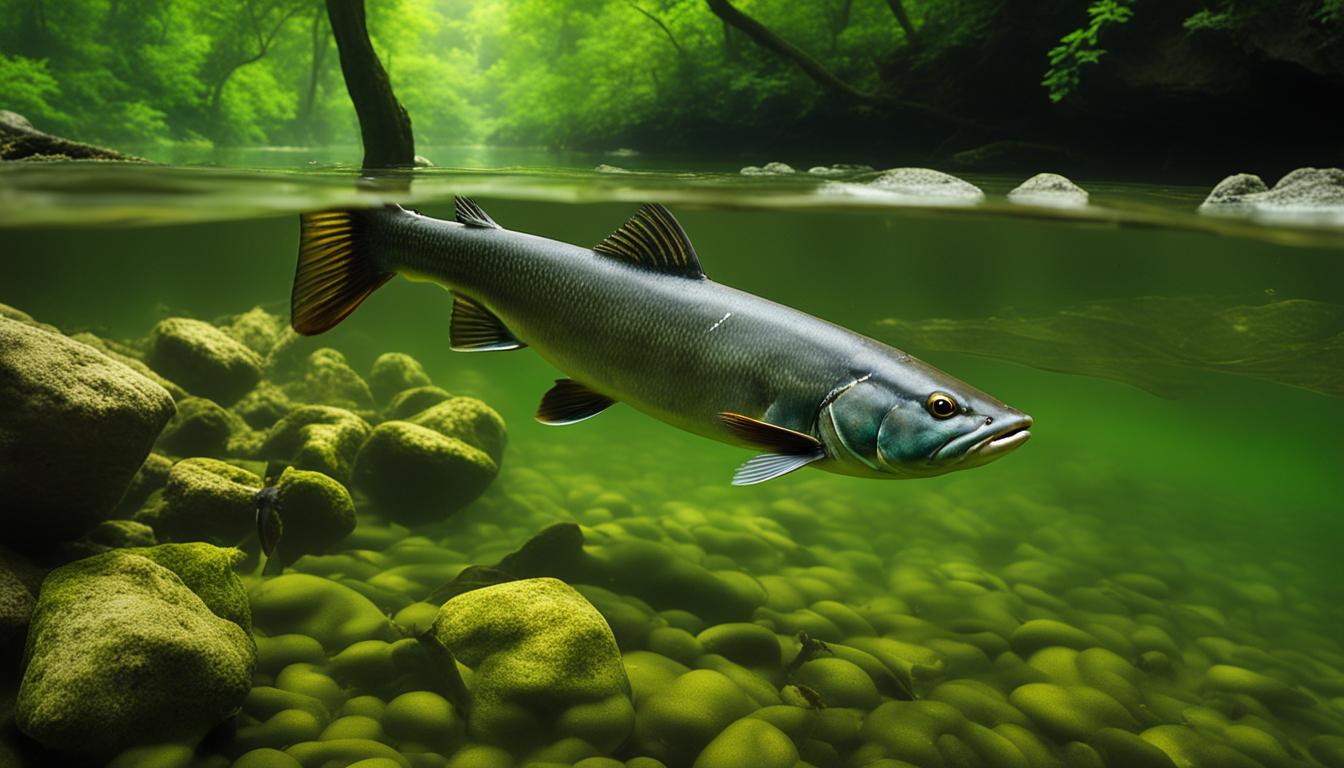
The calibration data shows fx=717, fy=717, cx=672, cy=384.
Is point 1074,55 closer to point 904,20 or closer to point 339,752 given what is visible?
point 904,20

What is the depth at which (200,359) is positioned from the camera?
27.5ft

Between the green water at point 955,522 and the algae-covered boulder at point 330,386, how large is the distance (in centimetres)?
224

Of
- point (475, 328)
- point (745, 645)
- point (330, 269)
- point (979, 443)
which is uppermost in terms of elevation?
point (330, 269)

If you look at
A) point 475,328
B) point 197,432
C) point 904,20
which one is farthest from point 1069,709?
point 904,20

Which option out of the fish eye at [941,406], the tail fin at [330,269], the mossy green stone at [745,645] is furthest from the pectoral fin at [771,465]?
the mossy green stone at [745,645]

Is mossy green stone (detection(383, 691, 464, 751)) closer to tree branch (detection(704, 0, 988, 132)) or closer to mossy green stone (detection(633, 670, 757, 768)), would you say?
mossy green stone (detection(633, 670, 757, 768))

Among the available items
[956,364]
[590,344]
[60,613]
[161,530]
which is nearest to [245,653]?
[60,613]

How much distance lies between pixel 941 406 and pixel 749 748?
2371 millimetres

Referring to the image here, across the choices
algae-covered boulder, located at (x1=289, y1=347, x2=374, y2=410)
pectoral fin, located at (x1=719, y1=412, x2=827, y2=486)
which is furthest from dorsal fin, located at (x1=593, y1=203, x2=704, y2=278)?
algae-covered boulder, located at (x1=289, y1=347, x2=374, y2=410)

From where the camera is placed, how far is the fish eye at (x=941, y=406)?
2.03m

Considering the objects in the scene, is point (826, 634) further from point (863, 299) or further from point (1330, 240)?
point (863, 299)

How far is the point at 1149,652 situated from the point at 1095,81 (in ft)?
29.4

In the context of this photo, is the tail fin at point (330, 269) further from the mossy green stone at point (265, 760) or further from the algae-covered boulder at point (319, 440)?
the algae-covered boulder at point (319, 440)

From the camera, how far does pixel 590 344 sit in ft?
7.99
